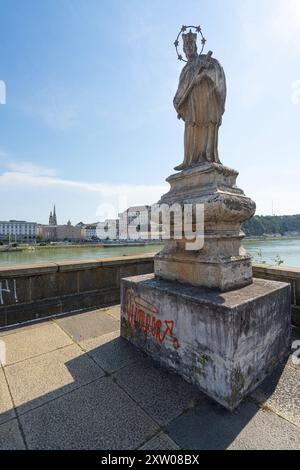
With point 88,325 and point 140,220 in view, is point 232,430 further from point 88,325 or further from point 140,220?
point 140,220

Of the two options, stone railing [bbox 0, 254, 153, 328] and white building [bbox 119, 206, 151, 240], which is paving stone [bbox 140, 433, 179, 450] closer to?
white building [bbox 119, 206, 151, 240]

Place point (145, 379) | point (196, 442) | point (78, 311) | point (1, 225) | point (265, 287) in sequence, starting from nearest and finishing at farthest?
1. point (196, 442)
2. point (145, 379)
3. point (265, 287)
4. point (78, 311)
5. point (1, 225)

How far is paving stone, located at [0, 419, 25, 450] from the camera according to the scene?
1550mm

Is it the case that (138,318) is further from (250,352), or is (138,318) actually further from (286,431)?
(286,431)

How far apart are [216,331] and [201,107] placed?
2.63 m

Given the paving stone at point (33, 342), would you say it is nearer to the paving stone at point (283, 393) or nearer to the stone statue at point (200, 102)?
the paving stone at point (283, 393)

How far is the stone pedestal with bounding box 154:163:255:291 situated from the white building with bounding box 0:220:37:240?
408 ft

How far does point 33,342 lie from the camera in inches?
119

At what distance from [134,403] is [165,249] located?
1726 mm

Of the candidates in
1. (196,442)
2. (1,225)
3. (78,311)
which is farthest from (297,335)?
(1,225)

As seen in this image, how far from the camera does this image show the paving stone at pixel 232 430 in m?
1.55

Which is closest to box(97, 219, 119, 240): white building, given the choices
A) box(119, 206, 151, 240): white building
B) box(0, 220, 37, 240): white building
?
box(119, 206, 151, 240): white building

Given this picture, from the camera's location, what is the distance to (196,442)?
1564 millimetres

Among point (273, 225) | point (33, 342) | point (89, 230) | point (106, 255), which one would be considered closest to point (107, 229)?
point (106, 255)
